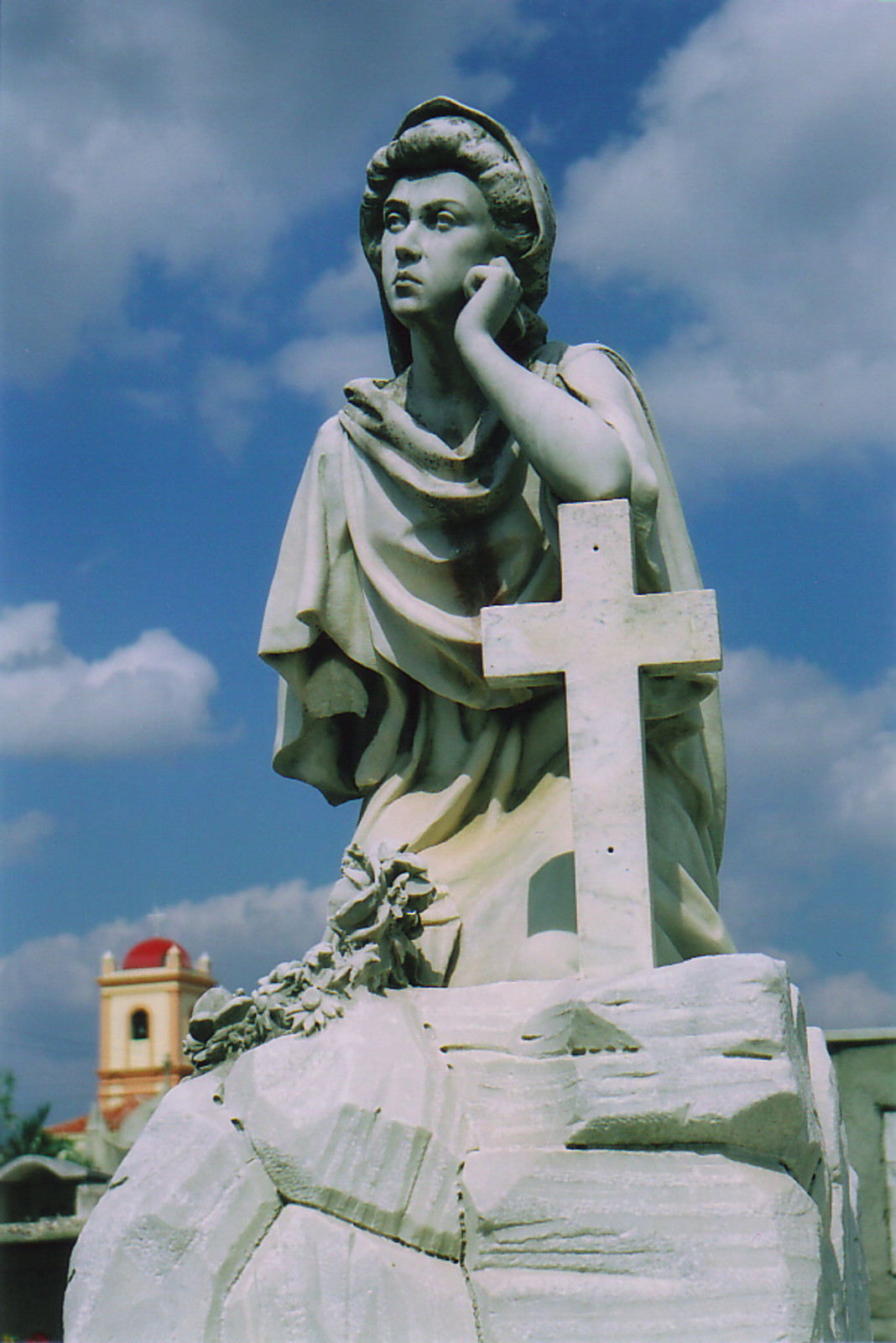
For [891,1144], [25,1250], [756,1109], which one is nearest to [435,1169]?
[756,1109]

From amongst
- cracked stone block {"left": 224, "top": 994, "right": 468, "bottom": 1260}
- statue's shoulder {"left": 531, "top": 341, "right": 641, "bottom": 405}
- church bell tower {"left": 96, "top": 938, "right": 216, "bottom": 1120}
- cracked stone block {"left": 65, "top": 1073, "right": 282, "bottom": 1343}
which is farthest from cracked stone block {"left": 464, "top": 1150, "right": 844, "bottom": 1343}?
church bell tower {"left": 96, "top": 938, "right": 216, "bottom": 1120}

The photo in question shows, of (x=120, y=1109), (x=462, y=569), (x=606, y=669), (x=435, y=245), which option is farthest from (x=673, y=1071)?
(x=120, y=1109)

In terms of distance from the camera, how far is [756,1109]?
337 centimetres

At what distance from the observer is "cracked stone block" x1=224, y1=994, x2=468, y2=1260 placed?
11.5 feet

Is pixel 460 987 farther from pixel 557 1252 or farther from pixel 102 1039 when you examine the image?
pixel 102 1039

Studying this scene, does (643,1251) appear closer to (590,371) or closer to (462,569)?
(462,569)

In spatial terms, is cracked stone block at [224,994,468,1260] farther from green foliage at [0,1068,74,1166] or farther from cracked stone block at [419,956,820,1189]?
Answer: green foliage at [0,1068,74,1166]

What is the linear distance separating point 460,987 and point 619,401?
1.73 m

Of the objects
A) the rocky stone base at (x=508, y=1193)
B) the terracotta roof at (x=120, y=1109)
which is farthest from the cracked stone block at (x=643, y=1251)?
the terracotta roof at (x=120, y=1109)

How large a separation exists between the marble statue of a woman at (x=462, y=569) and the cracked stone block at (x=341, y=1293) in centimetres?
94

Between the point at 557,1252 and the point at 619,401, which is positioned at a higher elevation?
the point at 619,401

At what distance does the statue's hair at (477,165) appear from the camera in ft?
15.5

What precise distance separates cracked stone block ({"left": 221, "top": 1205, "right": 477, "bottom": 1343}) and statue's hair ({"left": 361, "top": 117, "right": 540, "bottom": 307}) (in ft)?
9.55

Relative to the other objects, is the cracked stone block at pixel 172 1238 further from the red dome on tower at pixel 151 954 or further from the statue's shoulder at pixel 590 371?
the red dome on tower at pixel 151 954
